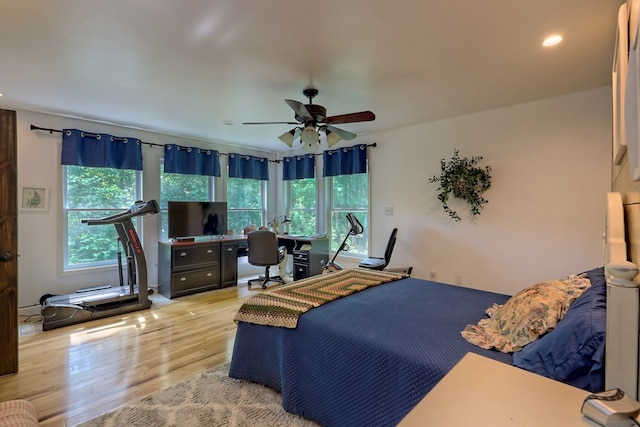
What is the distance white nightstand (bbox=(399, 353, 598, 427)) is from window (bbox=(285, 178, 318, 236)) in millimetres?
4800

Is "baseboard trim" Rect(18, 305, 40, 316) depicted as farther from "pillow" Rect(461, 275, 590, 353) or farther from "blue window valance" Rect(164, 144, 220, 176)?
"pillow" Rect(461, 275, 590, 353)

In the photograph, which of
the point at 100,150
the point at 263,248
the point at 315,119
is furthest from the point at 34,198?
the point at 315,119

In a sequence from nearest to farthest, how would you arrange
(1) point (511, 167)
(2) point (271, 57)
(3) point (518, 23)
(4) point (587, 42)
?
1. (3) point (518, 23)
2. (4) point (587, 42)
3. (2) point (271, 57)
4. (1) point (511, 167)

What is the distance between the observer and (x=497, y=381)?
0.95m

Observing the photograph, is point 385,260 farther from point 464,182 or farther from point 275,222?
point 275,222

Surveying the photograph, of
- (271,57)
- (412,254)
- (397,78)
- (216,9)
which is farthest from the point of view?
(412,254)

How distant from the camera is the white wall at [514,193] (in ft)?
10.2

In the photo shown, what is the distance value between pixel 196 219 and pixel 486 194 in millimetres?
4087

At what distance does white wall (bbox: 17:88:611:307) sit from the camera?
3.12 meters

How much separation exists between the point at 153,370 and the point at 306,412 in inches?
54.3

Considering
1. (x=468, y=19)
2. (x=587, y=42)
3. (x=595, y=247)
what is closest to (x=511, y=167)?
(x=595, y=247)

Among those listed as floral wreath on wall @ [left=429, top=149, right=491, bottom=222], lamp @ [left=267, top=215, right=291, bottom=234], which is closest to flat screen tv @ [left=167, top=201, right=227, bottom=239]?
lamp @ [left=267, top=215, right=291, bottom=234]

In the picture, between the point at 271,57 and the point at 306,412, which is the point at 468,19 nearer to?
Result: the point at 271,57

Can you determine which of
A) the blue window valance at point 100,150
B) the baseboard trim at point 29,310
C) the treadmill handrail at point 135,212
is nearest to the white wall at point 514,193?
the treadmill handrail at point 135,212
